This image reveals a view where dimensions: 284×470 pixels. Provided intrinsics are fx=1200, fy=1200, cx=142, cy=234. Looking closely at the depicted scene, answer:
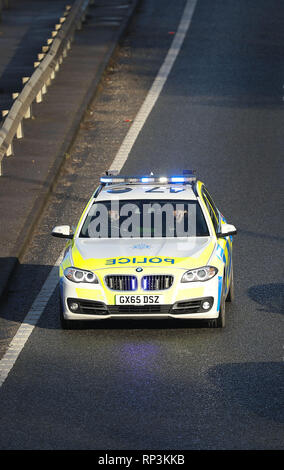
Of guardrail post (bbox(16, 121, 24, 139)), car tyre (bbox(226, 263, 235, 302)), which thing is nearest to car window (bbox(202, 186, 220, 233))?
car tyre (bbox(226, 263, 235, 302))

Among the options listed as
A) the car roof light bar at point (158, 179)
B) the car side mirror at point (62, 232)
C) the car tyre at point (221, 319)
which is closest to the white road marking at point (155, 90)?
the car roof light bar at point (158, 179)

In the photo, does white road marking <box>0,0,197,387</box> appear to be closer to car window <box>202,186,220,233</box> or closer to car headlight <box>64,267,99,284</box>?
car headlight <box>64,267,99,284</box>

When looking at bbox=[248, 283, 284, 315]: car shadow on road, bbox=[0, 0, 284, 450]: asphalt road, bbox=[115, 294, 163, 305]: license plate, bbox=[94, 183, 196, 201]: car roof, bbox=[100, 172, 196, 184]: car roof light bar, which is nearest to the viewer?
bbox=[0, 0, 284, 450]: asphalt road

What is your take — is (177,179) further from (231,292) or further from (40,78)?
(40,78)

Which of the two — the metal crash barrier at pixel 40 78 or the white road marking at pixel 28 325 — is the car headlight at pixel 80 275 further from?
the metal crash barrier at pixel 40 78

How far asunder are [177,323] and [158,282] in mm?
629

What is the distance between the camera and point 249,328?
531 inches

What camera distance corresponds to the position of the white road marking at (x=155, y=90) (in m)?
21.8

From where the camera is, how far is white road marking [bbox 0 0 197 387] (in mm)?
12844

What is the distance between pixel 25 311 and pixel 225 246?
8.31 ft

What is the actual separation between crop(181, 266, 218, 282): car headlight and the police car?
0.04ft

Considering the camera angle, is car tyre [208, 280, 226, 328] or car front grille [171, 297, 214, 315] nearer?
car front grille [171, 297, 214, 315]

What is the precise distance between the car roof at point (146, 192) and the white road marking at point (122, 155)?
4.80 ft
